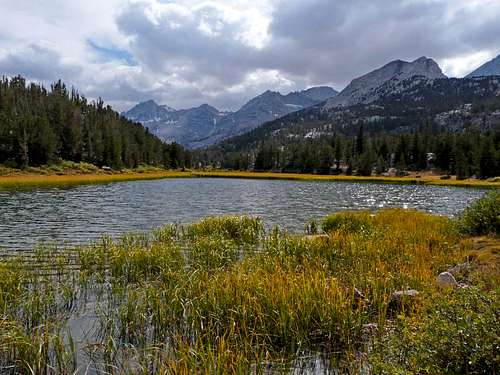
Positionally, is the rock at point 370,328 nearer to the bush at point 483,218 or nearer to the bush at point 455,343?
the bush at point 455,343

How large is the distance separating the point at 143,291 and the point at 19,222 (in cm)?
2341

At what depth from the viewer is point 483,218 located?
729 inches

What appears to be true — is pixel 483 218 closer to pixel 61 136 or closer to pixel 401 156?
pixel 61 136

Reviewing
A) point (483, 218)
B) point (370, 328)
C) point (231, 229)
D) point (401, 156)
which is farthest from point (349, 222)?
point (401, 156)

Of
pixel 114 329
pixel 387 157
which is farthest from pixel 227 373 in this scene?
pixel 387 157

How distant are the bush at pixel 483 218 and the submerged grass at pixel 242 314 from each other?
3.78 m

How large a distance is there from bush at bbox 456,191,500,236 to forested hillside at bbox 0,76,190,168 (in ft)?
346

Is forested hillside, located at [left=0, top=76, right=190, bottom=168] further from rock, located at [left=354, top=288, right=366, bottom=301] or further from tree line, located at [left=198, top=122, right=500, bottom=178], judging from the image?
rock, located at [left=354, top=288, right=366, bottom=301]

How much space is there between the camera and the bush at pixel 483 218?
59.1 feet

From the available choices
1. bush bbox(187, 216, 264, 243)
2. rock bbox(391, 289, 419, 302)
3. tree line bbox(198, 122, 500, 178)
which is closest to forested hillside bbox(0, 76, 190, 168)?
tree line bbox(198, 122, 500, 178)

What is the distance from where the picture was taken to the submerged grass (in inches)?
246

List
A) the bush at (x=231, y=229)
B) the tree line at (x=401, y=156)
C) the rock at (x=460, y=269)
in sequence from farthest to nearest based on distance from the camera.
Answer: the tree line at (x=401, y=156), the bush at (x=231, y=229), the rock at (x=460, y=269)

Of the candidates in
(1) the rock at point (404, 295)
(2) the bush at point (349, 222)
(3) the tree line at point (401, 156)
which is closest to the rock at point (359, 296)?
(1) the rock at point (404, 295)

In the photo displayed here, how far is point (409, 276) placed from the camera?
11109 mm
